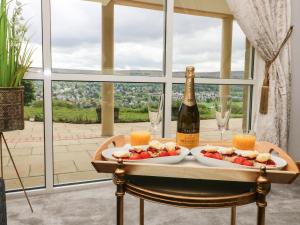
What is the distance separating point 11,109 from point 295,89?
8.10 ft

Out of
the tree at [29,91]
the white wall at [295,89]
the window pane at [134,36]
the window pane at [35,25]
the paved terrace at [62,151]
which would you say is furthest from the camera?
the window pane at [134,36]

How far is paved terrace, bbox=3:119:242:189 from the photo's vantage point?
2561 mm

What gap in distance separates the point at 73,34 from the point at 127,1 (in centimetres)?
80

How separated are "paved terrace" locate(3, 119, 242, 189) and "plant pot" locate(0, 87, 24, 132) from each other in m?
0.53

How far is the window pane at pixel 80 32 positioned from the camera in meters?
3.00

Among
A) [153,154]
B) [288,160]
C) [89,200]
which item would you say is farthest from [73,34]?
[288,160]

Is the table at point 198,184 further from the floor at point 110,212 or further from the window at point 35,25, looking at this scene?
the window at point 35,25

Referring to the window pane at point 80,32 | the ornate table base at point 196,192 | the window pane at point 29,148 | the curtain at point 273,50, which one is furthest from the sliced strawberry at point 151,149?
the window pane at point 80,32

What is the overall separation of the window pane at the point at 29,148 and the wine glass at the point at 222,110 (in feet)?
4.53

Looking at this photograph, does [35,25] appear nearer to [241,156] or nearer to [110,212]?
[110,212]

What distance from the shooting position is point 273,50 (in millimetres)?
2480

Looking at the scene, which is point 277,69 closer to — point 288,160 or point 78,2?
point 288,160

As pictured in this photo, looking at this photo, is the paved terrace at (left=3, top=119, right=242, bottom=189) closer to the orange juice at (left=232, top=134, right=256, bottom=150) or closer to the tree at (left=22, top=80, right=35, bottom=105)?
the tree at (left=22, top=80, right=35, bottom=105)

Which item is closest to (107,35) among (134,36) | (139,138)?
(134,36)
